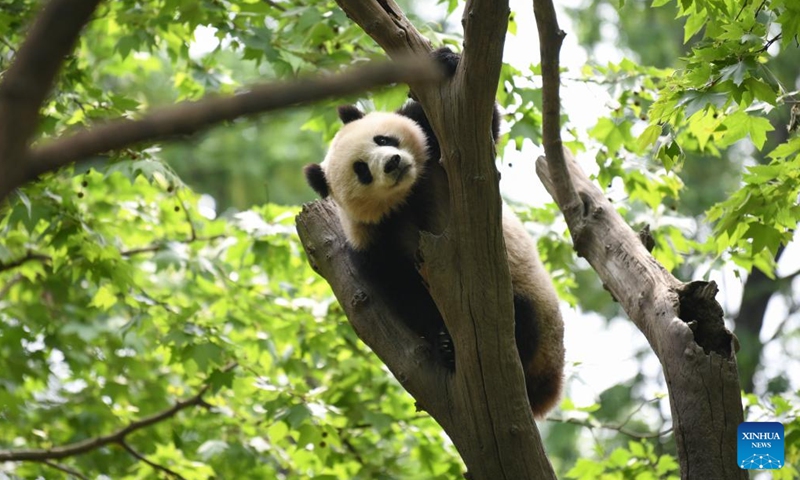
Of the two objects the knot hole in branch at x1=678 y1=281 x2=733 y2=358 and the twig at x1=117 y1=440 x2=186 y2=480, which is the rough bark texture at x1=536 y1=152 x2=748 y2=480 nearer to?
the knot hole in branch at x1=678 y1=281 x2=733 y2=358

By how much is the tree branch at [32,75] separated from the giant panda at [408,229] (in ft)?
10.3

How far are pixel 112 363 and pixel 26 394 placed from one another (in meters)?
0.64

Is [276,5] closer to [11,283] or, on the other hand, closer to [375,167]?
[375,167]

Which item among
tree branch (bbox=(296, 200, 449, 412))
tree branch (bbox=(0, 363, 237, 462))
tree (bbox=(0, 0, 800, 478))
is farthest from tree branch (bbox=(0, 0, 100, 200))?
tree branch (bbox=(0, 363, 237, 462))

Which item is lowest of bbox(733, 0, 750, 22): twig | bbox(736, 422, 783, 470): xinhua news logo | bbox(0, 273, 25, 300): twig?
bbox(736, 422, 783, 470): xinhua news logo

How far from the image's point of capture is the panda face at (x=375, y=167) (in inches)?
A: 161

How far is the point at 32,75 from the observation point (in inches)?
33.9

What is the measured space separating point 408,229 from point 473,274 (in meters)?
1.36

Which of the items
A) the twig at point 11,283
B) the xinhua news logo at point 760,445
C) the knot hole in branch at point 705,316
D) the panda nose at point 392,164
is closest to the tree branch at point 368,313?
the panda nose at point 392,164

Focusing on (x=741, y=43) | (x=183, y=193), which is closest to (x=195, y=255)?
(x=183, y=193)

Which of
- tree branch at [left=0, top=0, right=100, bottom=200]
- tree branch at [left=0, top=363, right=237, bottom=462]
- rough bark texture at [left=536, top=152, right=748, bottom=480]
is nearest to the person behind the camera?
tree branch at [left=0, top=0, right=100, bottom=200]

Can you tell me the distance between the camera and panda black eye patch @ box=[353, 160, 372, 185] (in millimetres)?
4156

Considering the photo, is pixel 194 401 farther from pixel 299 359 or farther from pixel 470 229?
pixel 470 229

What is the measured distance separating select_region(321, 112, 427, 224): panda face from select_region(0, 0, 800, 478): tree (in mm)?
193
